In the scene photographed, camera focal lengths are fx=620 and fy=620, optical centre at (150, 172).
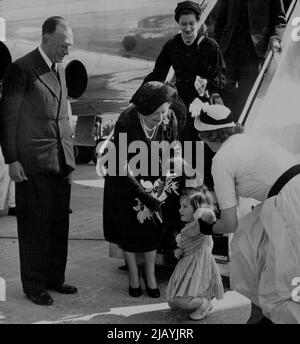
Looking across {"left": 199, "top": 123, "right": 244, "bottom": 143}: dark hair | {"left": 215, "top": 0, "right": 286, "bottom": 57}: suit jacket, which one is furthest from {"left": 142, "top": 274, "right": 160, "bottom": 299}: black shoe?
{"left": 215, "top": 0, "right": 286, "bottom": 57}: suit jacket

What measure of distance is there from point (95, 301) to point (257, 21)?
2276mm

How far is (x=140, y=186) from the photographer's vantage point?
3.58 metres

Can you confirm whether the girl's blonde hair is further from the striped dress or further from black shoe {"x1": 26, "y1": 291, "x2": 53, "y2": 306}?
black shoe {"x1": 26, "y1": 291, "x2": 53, "y2": 306}

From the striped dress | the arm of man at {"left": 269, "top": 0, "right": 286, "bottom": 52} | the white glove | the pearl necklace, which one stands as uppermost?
the arm of man at {"left": 269, "top": 0, "right": 286, "bottom": 52}

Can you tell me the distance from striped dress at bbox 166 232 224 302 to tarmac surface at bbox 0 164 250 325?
0.16m

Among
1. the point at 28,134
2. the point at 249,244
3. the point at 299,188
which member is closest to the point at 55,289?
the point at 28,134

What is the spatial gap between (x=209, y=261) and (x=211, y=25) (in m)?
2.16

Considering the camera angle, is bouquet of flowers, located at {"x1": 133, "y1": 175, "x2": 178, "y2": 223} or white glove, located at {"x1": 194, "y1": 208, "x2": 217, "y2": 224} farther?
bouquet of flowers, located at {"x1": 133, "y1": 175, "x2": 178, "y2": 223}

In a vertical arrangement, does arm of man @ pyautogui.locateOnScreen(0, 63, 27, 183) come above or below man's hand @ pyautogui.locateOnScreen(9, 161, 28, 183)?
above

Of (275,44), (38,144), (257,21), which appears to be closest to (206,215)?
(38,144)

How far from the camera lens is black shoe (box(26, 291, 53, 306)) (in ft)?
11.6

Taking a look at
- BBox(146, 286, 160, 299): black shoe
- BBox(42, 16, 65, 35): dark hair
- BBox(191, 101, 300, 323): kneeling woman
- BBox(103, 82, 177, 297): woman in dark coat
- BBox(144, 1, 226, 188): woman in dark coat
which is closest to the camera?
BBox(191, 101, 300, 323): kneeling woman

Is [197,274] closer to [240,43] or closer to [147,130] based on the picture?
[147,130]

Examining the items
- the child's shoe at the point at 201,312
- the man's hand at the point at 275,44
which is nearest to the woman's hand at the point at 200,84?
the man's hand at the point at 275,44
